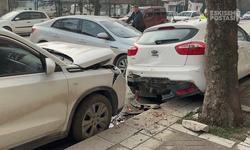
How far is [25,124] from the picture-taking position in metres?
2.90

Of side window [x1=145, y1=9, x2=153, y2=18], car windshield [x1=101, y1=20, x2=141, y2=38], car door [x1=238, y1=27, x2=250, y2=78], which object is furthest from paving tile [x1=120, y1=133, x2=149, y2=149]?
side window [x1=145, y1=9, x2=153, y2=18]

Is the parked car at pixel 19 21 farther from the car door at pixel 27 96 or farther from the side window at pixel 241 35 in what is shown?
the car door at pixel 27 96

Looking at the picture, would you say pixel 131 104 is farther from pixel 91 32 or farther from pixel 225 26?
pixel 91 32

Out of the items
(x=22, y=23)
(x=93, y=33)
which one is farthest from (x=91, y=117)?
(x=22, y=23)

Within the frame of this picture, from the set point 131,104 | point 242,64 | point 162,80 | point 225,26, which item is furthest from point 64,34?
point 225,26

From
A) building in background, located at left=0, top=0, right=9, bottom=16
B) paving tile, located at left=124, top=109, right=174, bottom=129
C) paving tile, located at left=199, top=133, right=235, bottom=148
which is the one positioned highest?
building in background, located at left=0, top=0, right=9, bottom=16

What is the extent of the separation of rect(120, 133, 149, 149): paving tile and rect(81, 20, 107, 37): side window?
471 cm

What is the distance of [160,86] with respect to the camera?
491 centimetres

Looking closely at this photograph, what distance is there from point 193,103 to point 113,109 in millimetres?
1758

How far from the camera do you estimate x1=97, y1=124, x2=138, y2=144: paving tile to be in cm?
358

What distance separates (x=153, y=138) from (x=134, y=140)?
0.26 m

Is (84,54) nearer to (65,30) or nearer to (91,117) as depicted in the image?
(91,117)

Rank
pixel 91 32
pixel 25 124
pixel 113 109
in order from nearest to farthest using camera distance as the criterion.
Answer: pixel 25 124, pixel 113 109, pixel 91 32

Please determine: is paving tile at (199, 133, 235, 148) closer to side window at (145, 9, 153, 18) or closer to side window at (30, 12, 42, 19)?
side window at (30, 12, 42, 19)
